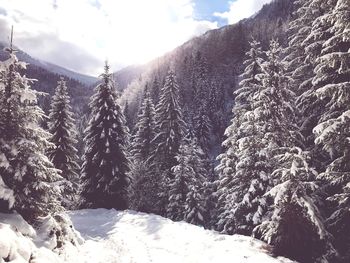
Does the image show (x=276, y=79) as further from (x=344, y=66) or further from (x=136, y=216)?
(x=136, y=216)

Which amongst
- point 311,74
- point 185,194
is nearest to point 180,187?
point 185,194

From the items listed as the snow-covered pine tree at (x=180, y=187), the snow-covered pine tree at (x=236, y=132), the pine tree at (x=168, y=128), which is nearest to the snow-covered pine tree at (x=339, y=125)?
the snow-covered pine tree at (x=236, y=132)

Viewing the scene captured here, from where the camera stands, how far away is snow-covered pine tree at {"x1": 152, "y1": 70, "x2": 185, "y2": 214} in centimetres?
4758

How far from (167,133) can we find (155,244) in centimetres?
3078

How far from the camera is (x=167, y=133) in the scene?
4909 cm

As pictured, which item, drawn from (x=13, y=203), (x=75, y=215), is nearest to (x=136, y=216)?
(x=75, y=215)

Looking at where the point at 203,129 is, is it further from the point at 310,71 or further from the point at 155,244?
the point at 155,244

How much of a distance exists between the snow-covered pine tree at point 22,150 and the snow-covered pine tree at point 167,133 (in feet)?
102

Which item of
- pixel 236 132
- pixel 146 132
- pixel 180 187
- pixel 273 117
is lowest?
pixel 180 187

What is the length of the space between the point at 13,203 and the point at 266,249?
1088 centimetres

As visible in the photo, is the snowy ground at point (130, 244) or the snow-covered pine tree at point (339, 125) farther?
the snow-covered pine tree at point (339, 125)

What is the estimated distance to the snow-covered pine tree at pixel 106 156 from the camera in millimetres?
31875

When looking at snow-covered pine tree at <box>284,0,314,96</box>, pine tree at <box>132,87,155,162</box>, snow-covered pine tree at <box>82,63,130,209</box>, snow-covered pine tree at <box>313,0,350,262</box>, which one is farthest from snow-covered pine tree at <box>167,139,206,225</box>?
snow-covered pine tree at <box>313,0,350,262</box>

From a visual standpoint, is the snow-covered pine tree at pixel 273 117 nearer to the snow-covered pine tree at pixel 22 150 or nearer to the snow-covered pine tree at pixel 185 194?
the snow-covered pine tree at pixel 22 150
